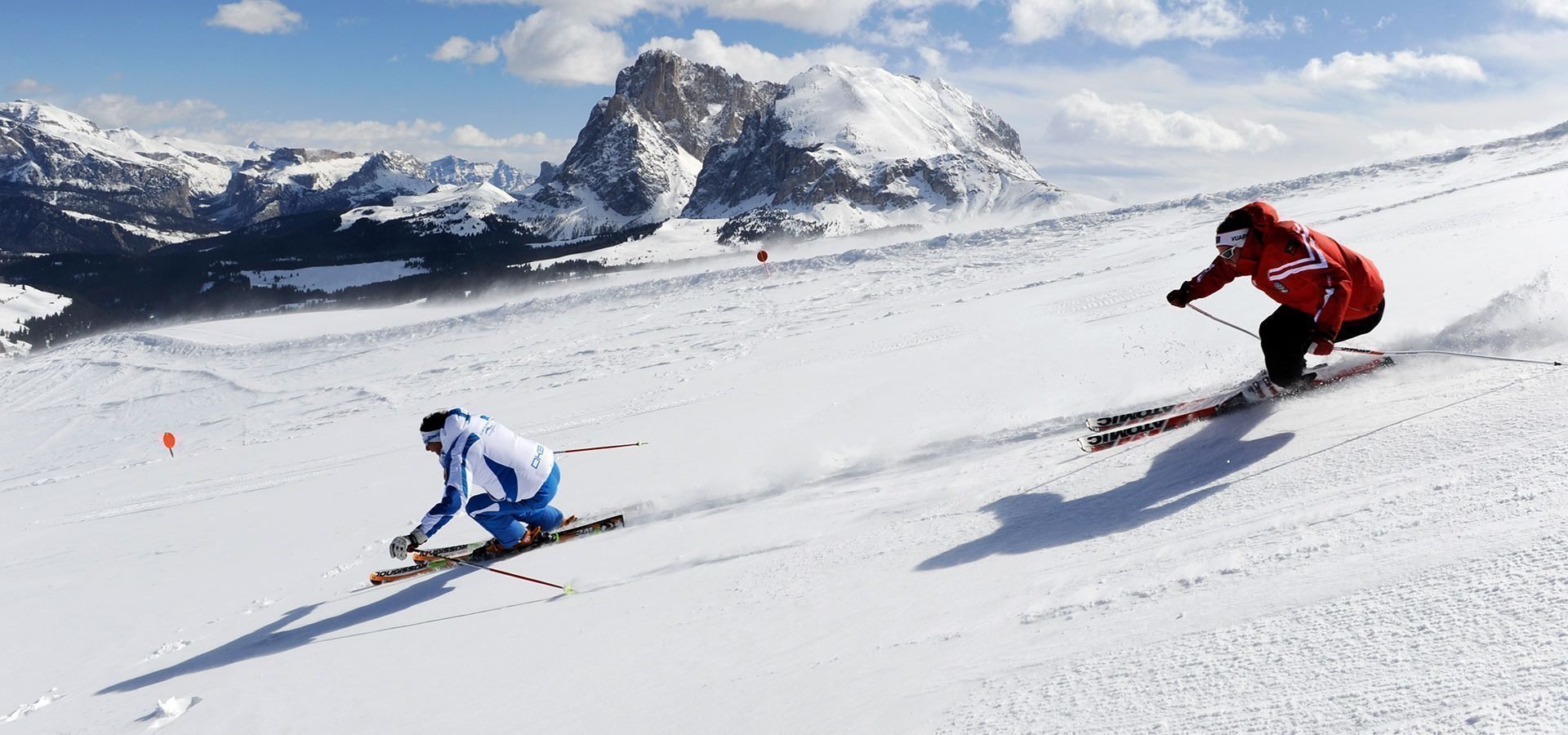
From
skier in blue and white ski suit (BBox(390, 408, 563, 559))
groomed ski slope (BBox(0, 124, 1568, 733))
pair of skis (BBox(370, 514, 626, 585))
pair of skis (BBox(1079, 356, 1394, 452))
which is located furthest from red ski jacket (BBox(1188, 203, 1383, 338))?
skier in blue and white ski suit (BBox(390, 408, 563, 559))

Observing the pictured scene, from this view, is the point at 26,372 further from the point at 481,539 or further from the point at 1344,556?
the point at 1344,556

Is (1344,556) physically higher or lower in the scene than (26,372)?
lower

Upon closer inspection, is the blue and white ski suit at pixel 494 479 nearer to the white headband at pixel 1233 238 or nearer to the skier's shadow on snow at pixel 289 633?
the skier's shadow on snow at pixel 289 633

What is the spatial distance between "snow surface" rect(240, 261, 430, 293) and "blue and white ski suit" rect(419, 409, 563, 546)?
180 meters

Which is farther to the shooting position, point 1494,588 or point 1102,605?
point 1102,605

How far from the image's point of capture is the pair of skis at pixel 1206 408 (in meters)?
6.14

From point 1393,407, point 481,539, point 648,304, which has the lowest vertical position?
point 481,539

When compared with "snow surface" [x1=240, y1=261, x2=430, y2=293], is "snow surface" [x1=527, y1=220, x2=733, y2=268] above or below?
below

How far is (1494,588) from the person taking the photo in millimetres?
2756

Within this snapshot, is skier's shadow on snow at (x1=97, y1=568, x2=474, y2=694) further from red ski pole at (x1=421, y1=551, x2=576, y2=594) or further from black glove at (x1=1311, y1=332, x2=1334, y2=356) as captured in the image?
black glove at (x1=1311, y1=332, x2=1334, y2=356)

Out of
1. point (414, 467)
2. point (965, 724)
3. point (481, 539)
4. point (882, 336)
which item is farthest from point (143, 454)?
point (965, 724)

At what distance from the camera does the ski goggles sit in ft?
20.1

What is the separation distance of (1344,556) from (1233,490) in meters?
1.36

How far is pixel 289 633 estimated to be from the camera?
6.92m
